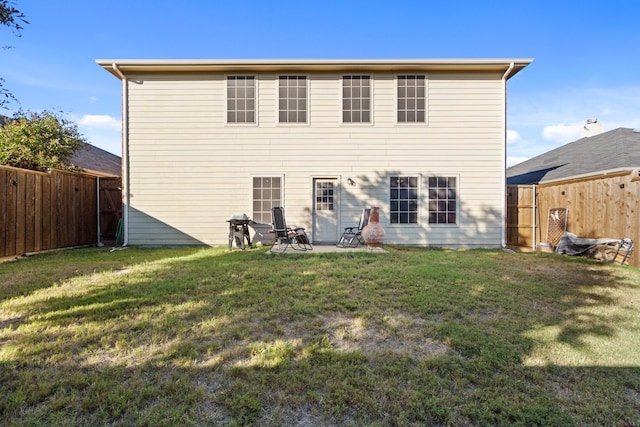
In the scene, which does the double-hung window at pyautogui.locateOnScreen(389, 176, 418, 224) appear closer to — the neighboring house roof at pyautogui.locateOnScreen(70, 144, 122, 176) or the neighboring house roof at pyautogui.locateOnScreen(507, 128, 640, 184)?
the neighboring house roof at pyautogui.locateOnScreen(507, 128, 640, 184)

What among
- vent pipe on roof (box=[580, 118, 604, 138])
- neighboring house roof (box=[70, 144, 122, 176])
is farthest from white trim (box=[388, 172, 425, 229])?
neighboring house roof (box=[70, 144, 122, 176])

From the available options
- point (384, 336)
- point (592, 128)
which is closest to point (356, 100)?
point (384, 336)

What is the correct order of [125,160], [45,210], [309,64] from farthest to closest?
[125,160] < [309,64] < [45,210]

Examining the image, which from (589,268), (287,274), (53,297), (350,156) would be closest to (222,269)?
(287,274)

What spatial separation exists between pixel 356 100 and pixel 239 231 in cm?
471

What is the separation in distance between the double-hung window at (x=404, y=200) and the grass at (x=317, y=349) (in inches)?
153

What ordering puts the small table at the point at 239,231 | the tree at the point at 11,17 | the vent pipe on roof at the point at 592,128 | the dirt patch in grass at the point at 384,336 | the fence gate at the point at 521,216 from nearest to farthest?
the dirt patch in grass at the point at 384,336
the tree at the point at 11,17
the small table at the point at 239,231
the fence gate at the point at 521,216
the vent pipe on roof at the point at 592,128

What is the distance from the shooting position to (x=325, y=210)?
8.70m

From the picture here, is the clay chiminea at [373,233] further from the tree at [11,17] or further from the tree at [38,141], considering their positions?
the tree at [38,141]

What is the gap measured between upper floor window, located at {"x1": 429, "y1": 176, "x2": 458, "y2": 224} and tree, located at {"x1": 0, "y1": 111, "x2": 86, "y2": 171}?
11121 mm

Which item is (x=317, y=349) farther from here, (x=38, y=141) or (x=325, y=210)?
(x=38, y=141)

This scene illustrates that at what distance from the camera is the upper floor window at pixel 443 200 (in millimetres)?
8719

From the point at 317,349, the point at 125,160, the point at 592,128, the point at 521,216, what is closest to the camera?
the point at 317,349

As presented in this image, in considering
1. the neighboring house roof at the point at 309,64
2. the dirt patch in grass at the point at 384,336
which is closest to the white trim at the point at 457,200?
the neighboring house roof at the point at 309,64
